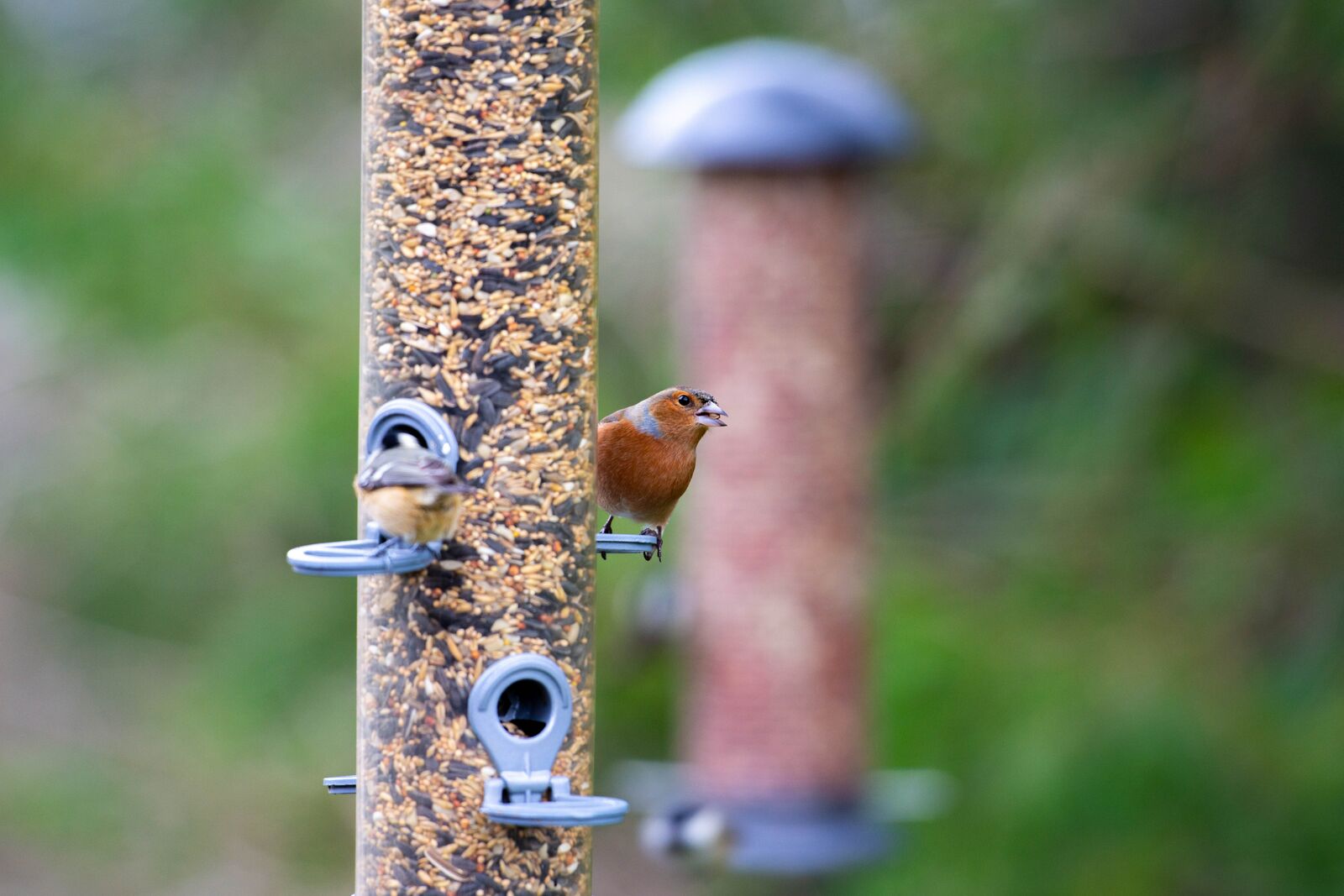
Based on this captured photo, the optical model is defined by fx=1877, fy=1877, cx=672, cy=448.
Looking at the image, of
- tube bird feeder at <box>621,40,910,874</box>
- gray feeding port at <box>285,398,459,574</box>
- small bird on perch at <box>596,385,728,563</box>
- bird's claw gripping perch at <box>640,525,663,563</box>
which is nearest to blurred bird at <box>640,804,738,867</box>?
tube bird feeder at <box>621,40,910,874</box>

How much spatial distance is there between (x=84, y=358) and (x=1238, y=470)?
7.74 metres

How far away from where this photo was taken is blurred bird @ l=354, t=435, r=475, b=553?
156 inches

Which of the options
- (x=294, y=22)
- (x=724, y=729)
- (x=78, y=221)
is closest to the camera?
(x=724, y=729)

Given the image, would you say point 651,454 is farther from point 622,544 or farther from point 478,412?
point 478,412

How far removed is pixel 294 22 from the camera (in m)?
13.4

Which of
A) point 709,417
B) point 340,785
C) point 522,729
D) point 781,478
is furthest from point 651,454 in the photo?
point 781,478

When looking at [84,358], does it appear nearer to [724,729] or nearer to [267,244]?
[267,244]

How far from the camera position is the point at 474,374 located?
173 inches

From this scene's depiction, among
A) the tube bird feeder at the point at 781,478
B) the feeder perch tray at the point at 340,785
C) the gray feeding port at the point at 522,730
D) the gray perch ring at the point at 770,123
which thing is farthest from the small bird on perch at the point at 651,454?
the tube bird feeder at the point at 781,478

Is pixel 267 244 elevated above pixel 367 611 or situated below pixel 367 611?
above

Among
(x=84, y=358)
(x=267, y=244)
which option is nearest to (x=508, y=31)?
(x=267, y=244)

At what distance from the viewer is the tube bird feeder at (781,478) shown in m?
9.21

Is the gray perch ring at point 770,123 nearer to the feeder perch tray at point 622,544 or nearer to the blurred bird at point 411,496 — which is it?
the feeder perch tray at point 622,544

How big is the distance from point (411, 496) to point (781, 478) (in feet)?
17.9
